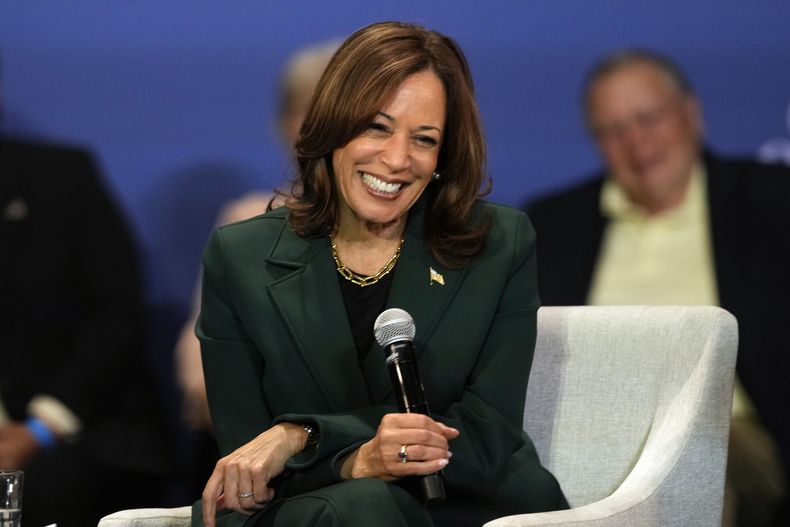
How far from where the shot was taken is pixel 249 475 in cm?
219

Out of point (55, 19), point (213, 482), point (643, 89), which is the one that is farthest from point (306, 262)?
point (55, 19)

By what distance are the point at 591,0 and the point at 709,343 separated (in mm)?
1972

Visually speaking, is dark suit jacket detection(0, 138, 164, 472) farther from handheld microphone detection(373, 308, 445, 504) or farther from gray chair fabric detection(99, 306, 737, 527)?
handheld microphone detection(373, 308, 445, 504)

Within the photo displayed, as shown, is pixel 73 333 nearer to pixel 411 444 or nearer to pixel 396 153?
pixel 396 153

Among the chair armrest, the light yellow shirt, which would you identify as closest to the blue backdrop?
the light yellow shirt

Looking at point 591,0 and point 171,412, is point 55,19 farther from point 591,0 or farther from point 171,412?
point 591,0

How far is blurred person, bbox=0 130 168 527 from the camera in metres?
4.27

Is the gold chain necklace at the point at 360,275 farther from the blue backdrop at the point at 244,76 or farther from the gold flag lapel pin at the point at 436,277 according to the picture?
the blue backdrop at the point at 244,76

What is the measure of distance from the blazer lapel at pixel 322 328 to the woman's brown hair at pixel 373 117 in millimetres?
115

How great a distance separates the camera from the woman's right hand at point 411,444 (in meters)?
2.09

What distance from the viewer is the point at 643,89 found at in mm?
4211

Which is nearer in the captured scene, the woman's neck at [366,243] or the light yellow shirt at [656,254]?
the woman's neck at [366,243]

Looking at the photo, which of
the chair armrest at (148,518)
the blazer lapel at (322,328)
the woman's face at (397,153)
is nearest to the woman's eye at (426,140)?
the woman's face at (397,153)

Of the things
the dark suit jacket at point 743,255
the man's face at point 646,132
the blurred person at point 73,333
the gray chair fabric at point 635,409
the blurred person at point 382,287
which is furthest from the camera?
the blurred person at point 73,333
